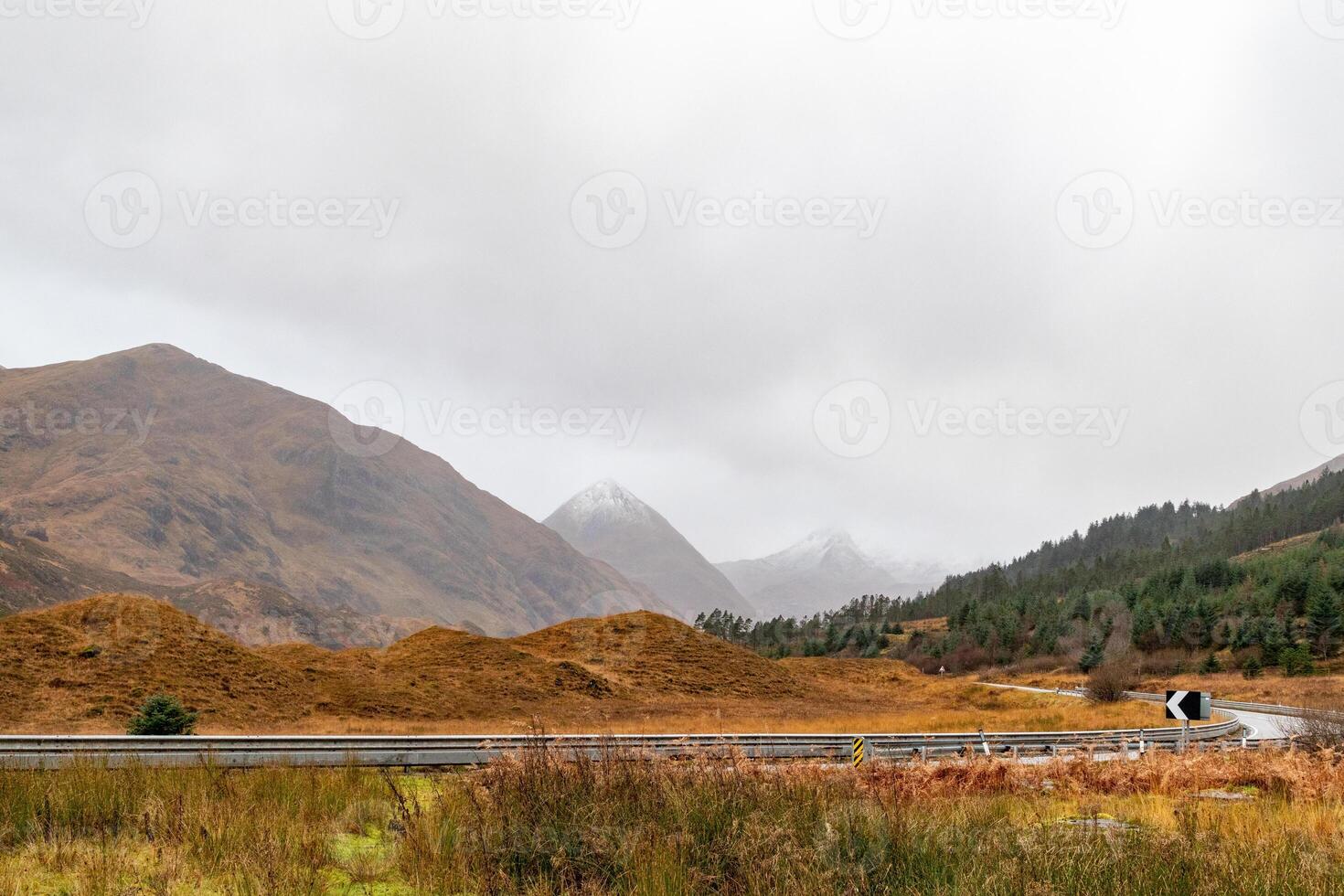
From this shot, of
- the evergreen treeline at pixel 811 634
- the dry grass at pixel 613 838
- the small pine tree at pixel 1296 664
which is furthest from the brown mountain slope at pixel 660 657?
the evergreen treeline at pixel 811 634

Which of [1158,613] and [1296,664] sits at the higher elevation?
[1158,613]

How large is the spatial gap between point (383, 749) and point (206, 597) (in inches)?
6590

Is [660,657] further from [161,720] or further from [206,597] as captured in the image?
[206,597]

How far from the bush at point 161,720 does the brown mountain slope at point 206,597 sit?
420 ft

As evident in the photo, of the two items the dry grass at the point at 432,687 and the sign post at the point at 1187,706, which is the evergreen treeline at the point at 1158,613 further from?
the sign post at the point at 1187,706

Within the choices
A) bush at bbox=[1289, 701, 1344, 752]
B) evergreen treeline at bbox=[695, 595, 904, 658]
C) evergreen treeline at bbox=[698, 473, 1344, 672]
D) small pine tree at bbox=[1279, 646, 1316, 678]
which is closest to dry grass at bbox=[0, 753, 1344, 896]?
bush at bbox=[1289, 701, 1344, 752]

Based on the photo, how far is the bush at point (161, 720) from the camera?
20.6 m

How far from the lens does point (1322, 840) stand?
7758 mm

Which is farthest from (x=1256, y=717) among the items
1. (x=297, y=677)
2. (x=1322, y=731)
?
(x=297, y=677)

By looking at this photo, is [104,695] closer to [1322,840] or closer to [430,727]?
[430,727]

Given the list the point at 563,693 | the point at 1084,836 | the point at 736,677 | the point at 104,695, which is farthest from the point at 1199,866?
the point at 736,677

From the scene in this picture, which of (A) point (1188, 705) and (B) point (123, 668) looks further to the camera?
(B) point (123, 668)

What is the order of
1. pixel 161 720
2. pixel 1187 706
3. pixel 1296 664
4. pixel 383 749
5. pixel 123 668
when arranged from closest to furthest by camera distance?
pixel 383 749, pixel 1187 706, pixel 161 720, pixel 123 668, pixel 1296 664

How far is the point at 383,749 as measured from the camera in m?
15.7
